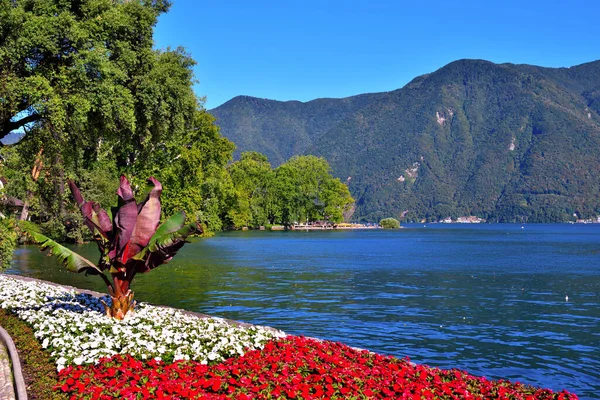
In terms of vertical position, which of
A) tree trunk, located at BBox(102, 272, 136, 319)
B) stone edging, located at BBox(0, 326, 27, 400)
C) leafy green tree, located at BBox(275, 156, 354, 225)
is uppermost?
leafy green tree, located at BBox(275, 156, 354, 225)

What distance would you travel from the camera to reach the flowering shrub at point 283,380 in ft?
27.8

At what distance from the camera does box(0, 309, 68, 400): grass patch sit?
887 centimetres

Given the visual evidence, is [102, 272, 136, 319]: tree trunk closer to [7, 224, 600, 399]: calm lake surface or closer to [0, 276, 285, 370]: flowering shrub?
[0, 276, 285, 370]: flowering shrub

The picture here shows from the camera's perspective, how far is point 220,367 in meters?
10.1

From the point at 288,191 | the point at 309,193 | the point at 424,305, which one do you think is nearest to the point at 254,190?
the point at 288,191

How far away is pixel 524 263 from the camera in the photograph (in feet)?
152

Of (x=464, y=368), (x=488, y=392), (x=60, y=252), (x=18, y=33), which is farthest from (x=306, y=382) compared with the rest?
(x=18, y=33)

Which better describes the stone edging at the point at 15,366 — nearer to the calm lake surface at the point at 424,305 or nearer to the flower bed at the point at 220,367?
the flower bed at the point at 220,367

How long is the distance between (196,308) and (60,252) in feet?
25.6

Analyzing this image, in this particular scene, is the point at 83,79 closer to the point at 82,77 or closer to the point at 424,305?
the point at 82,77

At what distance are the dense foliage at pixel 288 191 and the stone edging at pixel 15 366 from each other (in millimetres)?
117963

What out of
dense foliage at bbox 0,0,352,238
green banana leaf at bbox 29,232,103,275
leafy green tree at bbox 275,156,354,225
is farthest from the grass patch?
leafy green tree at bbox 275,156,354,225

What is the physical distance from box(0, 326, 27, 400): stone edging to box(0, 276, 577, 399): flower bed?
56cm

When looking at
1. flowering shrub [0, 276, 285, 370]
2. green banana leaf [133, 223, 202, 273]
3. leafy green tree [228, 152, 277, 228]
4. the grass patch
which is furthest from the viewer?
leafy green tree [228, 152, 277, 228]
